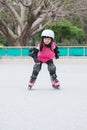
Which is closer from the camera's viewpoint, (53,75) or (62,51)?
(53,75)

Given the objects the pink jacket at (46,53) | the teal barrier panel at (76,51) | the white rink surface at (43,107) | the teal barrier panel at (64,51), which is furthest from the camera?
the teal barrier panel at (76,51)

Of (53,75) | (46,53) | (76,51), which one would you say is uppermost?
(46,53)

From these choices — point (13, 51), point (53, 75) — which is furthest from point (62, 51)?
point (53, 75)

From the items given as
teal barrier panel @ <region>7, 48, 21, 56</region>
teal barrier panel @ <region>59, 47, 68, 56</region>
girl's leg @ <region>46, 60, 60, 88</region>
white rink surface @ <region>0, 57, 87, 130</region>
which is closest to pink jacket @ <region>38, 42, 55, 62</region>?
girl's leg @ <region>46, 60, 60, 88</region>

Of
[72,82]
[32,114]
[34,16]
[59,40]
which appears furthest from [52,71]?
[59,40]

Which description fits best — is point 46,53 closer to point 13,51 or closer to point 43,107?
point 43,107

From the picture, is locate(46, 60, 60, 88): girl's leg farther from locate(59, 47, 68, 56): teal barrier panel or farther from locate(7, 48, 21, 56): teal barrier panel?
locate(7, 48, 21, 56): teal barrier panel

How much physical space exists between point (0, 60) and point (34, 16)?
9644 millimetres

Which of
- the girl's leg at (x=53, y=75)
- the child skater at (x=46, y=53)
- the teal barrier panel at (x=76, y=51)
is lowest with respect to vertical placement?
the teal barrier panel at (x=76, y=51)

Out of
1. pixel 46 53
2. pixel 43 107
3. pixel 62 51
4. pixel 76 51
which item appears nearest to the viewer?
pixel 43 107

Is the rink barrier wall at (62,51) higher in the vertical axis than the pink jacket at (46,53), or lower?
lower

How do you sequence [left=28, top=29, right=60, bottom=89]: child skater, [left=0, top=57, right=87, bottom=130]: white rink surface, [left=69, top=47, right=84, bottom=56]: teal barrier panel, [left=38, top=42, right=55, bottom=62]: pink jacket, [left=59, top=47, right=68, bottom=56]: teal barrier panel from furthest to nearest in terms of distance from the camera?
1. [left=69, top=47, right=84, bottom=56]: teal barrier panel
2. [left=59, top=47, right=68, bottom=56]: teal barrier panel
3. [left=38, top=42, right=55, bottom=62]: pink jacket
4. [left=28, top=29, right=60, bottom=89]: child skater
5. [left=0, top=57, right=87, bottom=130]: white rink surface

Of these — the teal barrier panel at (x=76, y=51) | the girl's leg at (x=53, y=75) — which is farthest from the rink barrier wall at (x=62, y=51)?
the girl's leg at (x=53, y=75)

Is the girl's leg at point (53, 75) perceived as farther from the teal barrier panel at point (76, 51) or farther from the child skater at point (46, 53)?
the teal barrier panel at point (76, 51)
